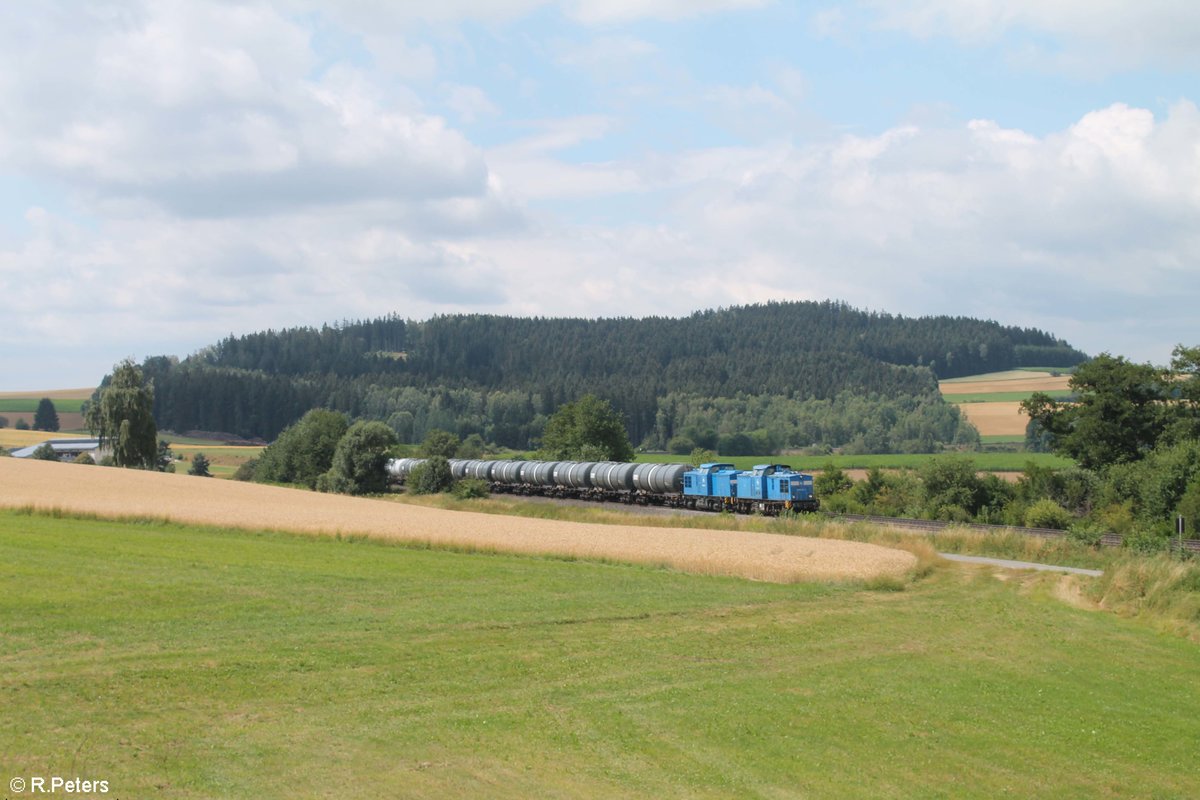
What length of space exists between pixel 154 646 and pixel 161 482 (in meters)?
49.4

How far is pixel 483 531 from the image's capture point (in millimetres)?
45875

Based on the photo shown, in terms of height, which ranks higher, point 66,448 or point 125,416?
point 125,416

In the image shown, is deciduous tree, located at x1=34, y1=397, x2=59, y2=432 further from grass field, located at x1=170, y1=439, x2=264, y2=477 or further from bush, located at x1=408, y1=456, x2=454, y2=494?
bush, located at x1=408, y1=456, x2=454, y2=494

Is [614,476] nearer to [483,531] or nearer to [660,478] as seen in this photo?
[660,478]

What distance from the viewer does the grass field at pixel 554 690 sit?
1369cm

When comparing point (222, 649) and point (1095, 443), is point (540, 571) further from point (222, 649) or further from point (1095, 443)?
point (1095, 443)

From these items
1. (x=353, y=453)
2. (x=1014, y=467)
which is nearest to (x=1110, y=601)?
(x=353, y=453)

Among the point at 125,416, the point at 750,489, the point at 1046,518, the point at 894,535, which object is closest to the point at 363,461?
the point at 125,416

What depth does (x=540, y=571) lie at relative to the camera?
34094 mm

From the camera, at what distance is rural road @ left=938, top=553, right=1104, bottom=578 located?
129 ft

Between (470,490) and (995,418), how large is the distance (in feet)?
367

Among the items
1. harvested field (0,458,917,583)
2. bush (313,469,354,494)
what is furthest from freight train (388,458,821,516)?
harvested field (0,458,917,583)

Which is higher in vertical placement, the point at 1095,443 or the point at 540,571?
the point at 1095,443

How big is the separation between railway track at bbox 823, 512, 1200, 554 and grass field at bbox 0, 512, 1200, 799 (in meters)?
15.7
